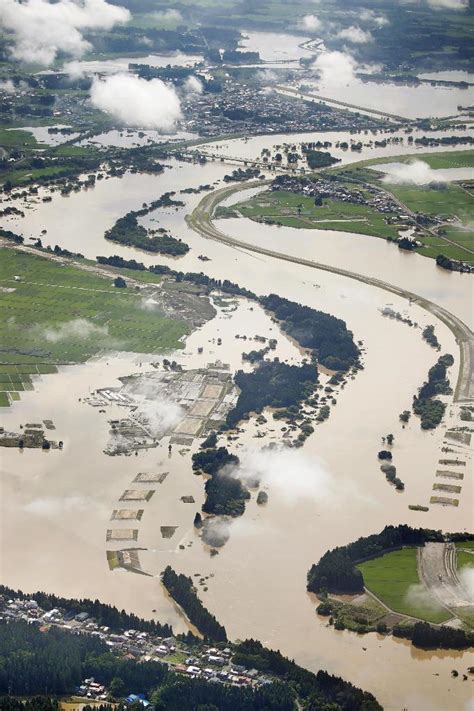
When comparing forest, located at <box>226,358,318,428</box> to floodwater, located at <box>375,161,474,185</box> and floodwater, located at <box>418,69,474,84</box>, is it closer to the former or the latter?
floodwater, located at <box>375,161,474,185</box>

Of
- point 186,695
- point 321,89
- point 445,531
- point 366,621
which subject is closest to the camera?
point 186,695

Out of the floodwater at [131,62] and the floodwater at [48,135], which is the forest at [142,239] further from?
the floodwater at [131,62]

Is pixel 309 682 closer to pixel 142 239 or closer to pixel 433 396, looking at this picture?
pixel 433 396

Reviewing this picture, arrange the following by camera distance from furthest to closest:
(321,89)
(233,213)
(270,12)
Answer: (270,12)
(321,89)
(233,213)

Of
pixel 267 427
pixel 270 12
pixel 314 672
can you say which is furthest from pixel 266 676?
pixel 270 12

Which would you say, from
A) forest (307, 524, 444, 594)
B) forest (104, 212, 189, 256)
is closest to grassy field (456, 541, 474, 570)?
forest (307, 524, 444, 594)

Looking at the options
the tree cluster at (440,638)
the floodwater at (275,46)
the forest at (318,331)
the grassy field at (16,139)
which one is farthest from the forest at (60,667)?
the floodwater at (275,46)

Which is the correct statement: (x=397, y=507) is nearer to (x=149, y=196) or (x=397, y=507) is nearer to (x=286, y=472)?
(x=286, y=472)
